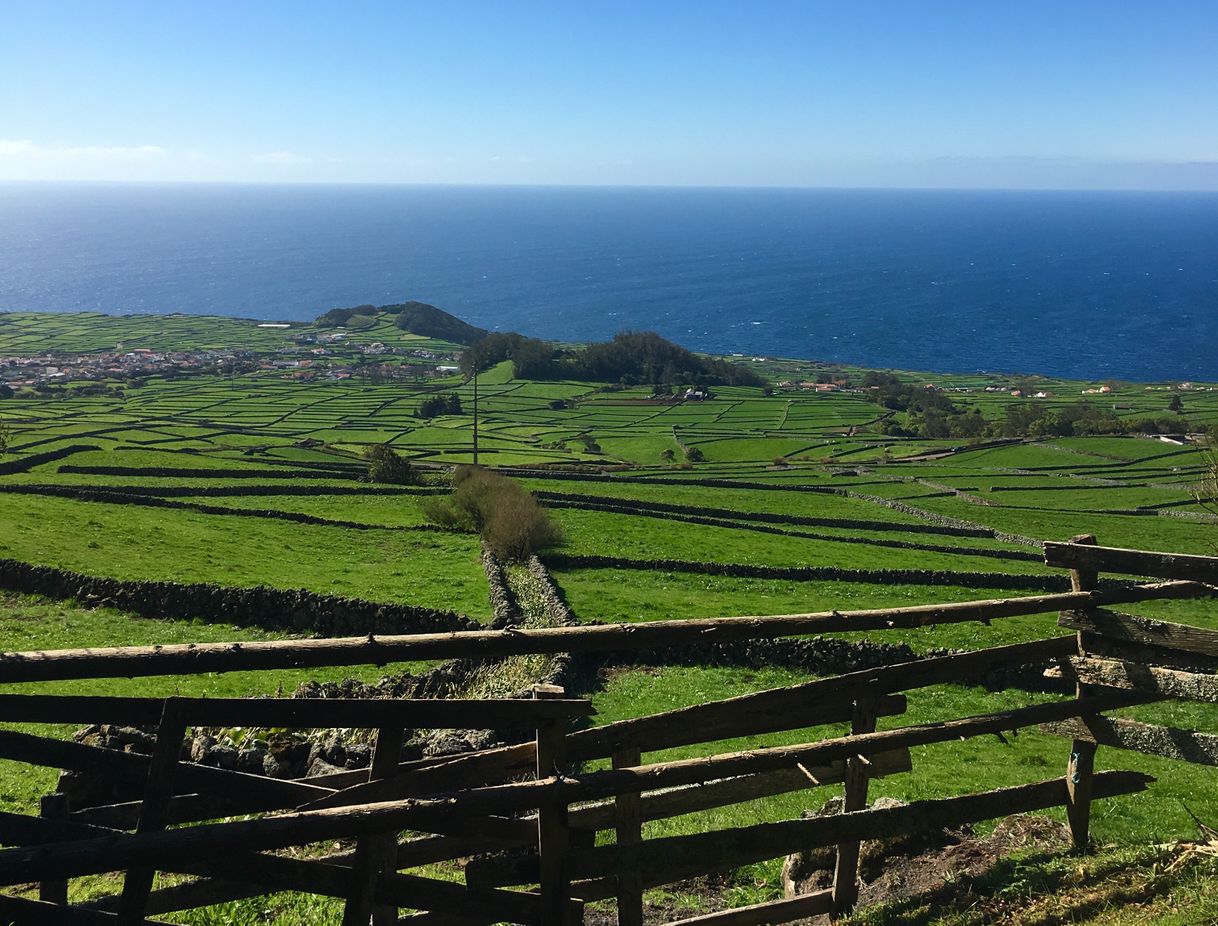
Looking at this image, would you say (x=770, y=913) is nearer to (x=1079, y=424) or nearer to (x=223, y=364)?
(x=1079, y=424)

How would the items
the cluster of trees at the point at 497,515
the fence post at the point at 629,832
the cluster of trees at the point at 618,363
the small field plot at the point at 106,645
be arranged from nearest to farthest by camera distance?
the fence post at the point at 629,832
the small field plot at the point at 106,645
the cluster of trees at the point at 497,515
the cluster of trees at the point at 618,363

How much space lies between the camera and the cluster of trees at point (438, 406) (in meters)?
102

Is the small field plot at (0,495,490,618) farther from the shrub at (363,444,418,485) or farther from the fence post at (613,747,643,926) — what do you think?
the fence post at (613,747,643,926)

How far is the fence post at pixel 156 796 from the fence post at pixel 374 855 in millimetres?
1255

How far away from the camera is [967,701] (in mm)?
22875

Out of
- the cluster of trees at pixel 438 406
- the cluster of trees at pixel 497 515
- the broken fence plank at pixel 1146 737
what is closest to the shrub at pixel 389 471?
the cluster of trees at pixel 497 515

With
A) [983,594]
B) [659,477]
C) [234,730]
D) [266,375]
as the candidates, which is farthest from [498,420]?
→ [234,730]

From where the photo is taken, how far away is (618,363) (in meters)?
141

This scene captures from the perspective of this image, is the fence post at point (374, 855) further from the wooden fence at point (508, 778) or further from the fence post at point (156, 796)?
the fence post at point (156, 796)

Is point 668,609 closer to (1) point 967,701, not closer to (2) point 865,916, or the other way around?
(1) point 967,701

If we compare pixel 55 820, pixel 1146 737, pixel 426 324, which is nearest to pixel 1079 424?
pixel 1146 737

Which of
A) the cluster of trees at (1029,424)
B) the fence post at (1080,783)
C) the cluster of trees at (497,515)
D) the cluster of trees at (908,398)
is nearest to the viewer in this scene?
the fence post at (1080,783)

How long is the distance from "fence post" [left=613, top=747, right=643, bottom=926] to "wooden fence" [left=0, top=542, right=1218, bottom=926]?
2cm

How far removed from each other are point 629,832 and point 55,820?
422 centimetres
